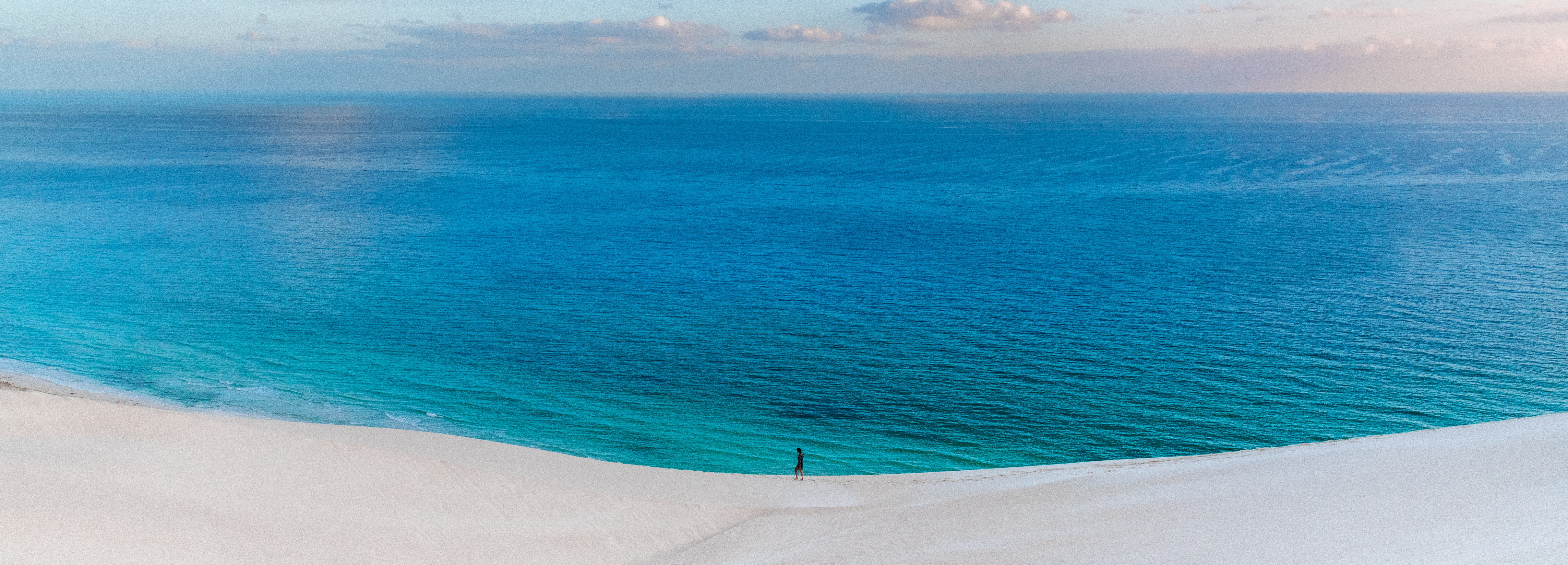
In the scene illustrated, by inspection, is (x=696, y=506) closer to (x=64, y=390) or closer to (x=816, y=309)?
(x=816, y=309)

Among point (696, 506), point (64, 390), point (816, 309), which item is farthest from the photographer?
point (816, 309)

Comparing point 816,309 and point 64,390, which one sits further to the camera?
point 816,309

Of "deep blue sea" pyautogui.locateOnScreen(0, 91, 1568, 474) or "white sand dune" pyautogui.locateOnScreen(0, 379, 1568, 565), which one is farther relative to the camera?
"deep blue sea" pyautogui.locateOnScreen(0, 91, 1568, 474)

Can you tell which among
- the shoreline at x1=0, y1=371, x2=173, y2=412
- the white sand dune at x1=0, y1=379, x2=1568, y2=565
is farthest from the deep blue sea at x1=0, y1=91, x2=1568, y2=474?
the white sand dune at x1=0, y1=379, x2=1568, y2=565

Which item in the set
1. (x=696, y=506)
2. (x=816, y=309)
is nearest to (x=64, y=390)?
(x=696, y=506)

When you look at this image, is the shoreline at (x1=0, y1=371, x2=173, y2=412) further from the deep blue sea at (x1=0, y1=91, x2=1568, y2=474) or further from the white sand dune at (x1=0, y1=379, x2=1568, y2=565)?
the white sand dune at (x1=0, y1=379, x2=1568, y2=565)

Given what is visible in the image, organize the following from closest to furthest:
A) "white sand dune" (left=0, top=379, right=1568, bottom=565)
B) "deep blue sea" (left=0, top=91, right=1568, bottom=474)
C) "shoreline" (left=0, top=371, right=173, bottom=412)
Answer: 1. "white sand dune" (left=0, top=379, right=1568, bottom=565)
2. "shoreline" (left=0, top=371, right=173, bottom=412)
3. "deep blue sea" (left=0, top=91, right=1568, bottom=474)
